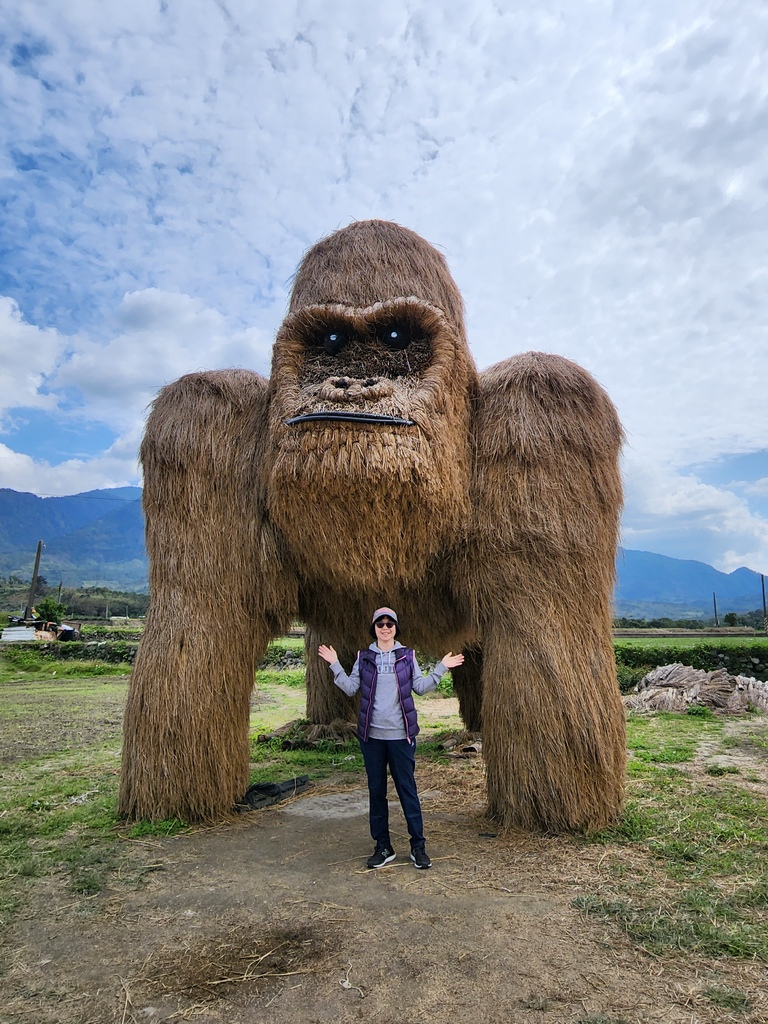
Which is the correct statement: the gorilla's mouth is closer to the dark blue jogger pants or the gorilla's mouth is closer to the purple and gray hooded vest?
the purple and gray hooded vest

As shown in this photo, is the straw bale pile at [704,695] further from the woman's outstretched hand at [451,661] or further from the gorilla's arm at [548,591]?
the woman's outstretched hand at [451,661]

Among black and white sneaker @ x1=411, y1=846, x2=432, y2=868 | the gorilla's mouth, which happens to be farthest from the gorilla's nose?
black and white sneaker @ x1=411, y1=846, x2=432, y2=868

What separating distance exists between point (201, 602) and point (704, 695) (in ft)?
29.0

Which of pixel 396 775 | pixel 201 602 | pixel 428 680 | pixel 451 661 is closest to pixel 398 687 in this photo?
pixel 428 680

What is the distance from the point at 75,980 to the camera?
232cm

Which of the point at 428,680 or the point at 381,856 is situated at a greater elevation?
the point at 428,680

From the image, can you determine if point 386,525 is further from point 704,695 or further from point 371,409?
point 704,695

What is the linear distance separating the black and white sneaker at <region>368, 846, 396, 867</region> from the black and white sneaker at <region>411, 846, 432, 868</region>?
0.13 m

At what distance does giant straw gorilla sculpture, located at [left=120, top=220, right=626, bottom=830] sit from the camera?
3.81 metres

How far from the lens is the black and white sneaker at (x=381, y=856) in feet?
11.4

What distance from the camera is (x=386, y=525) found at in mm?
3799

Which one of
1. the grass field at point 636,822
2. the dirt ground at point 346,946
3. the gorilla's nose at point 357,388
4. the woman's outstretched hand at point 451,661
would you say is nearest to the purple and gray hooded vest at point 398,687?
the woman's outstretched hand at point 451,661

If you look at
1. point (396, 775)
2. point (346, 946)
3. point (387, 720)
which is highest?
point (387, 720)

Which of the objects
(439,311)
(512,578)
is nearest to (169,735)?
(512,578)
